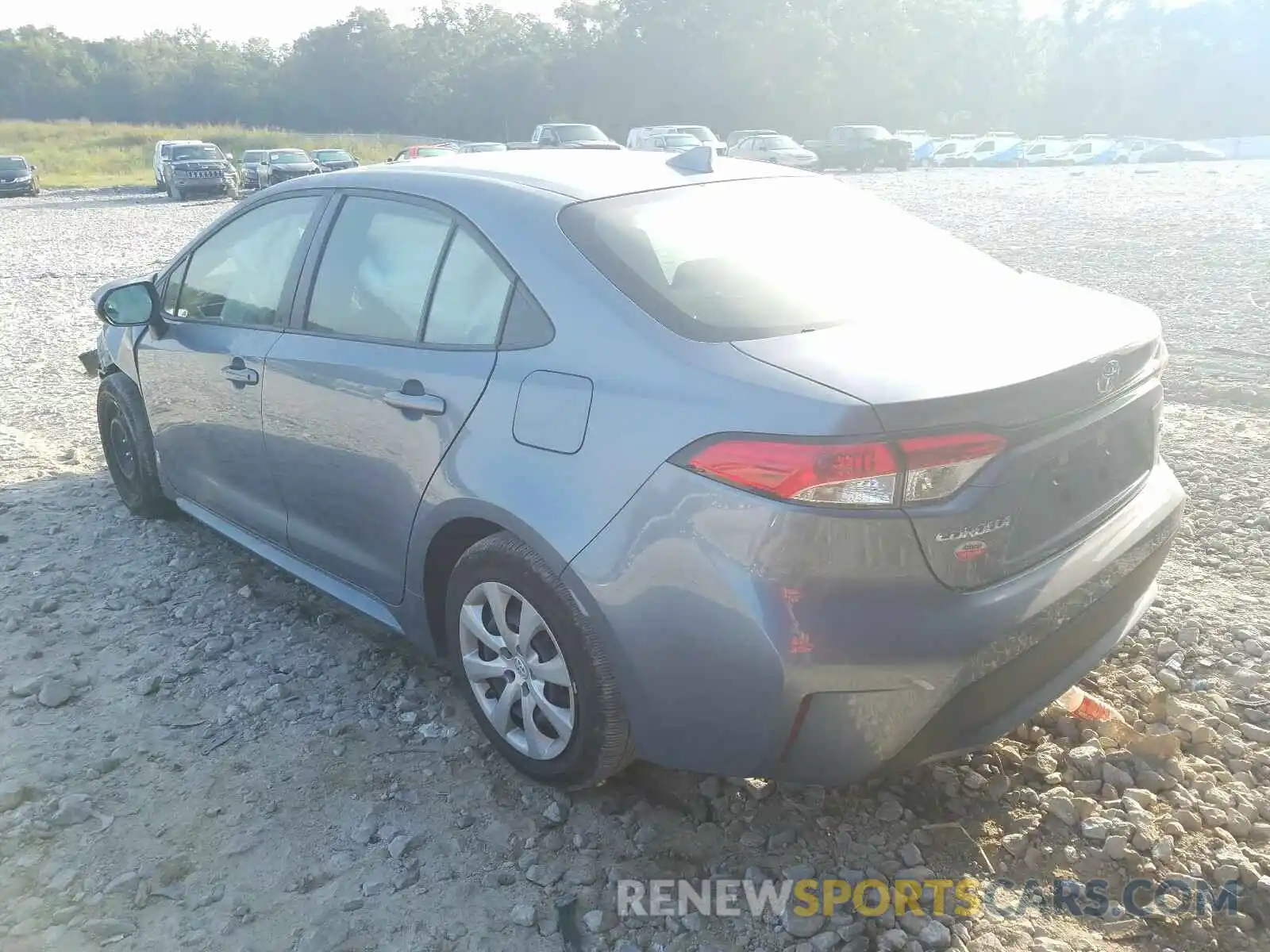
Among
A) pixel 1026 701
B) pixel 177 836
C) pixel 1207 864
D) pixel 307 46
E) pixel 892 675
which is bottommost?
pixel 177 836

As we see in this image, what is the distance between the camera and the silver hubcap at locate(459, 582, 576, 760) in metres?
2.74

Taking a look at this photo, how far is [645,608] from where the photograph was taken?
241 cm

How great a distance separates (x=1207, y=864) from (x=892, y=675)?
1.06 metres

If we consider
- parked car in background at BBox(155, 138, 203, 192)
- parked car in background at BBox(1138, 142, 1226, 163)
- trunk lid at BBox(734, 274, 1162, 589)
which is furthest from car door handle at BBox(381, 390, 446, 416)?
parked car in background at BBox(1138, 142, 1226, 163)

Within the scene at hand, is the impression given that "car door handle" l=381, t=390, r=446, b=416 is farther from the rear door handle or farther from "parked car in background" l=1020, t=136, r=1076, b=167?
"parked car in background" l=1020, t=136, r=1076, b=167

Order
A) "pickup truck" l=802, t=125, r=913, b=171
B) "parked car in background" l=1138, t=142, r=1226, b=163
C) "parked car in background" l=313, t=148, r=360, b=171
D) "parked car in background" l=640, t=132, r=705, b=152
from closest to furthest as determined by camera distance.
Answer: "parked car in background" l=640, t=132, r=705, b=152, "parked car in background" l=313, t=148, r=360, b=171, "pickup truck" l=802, t=125, r=913, b=171, "parked car in background" l=1138, t=142, r=1226, b=163

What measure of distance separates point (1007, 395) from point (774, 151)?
3138 cm

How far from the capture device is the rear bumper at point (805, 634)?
2.20 m

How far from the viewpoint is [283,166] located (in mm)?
30172

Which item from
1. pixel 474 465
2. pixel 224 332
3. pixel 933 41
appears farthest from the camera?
pixel 933 41

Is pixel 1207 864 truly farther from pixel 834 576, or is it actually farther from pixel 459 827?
pixel 459 827

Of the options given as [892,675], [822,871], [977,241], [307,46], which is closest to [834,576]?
[892,675]

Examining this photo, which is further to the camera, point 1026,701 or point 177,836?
point 177,836

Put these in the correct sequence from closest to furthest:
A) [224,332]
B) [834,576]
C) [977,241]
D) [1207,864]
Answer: [834,576], [1207,864], [224,332], [977,241]
